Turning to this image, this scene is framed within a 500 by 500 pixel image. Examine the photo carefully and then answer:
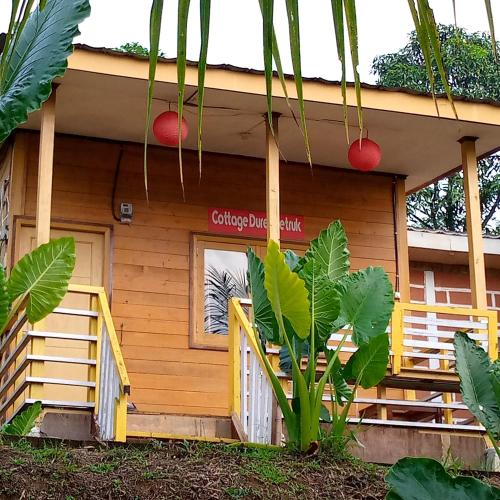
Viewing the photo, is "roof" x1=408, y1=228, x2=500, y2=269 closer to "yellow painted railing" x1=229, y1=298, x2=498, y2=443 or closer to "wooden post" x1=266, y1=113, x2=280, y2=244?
"yellow painted railing" x1=229, y1=298, x2=498, y2=443

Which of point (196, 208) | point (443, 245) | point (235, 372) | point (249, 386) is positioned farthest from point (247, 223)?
point (443, 245)

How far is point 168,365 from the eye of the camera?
435 inches

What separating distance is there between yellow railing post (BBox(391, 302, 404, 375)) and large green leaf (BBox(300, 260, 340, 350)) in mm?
1815

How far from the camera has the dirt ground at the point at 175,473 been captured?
6418 mm

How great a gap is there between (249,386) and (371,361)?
1261 millimetres

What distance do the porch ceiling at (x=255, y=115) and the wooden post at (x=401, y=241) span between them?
0.37m

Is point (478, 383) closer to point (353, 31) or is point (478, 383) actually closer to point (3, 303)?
point (3, 303)

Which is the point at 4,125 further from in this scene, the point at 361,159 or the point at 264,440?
the point at 361,159

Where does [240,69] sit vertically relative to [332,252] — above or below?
above

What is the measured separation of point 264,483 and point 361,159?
177 inches

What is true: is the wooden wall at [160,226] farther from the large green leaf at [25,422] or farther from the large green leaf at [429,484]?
the large green leaf at [429,484]

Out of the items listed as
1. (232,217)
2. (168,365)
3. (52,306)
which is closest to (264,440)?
(52,306)

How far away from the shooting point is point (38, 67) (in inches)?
187

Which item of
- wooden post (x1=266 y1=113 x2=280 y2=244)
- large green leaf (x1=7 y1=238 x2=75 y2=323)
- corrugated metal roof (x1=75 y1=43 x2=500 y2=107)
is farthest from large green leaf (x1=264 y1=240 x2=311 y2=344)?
corrugated metal roof (x1=75 y1=43 x2=500 y2=107)
